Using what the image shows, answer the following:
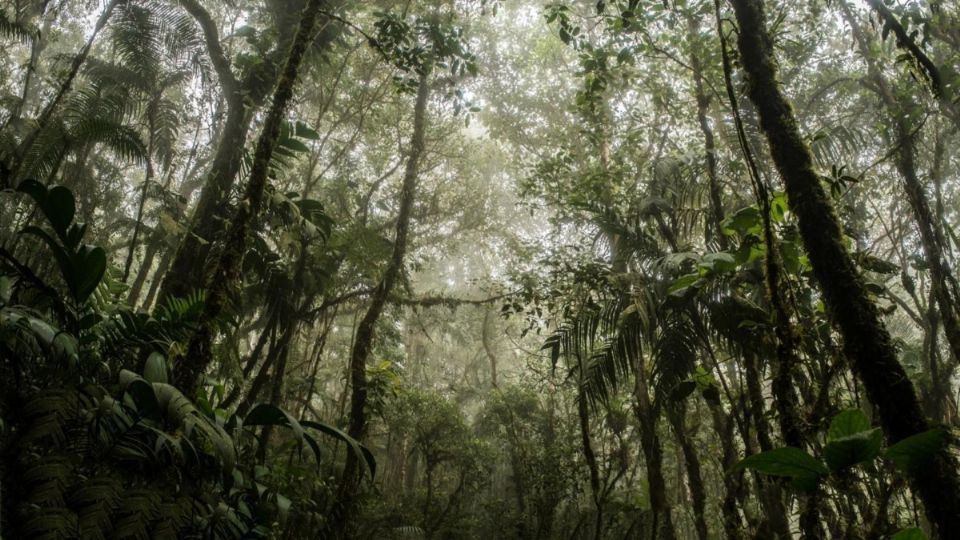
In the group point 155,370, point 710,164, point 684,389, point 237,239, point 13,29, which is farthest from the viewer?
point 13,29

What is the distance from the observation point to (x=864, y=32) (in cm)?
752

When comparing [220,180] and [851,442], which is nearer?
[851,442]

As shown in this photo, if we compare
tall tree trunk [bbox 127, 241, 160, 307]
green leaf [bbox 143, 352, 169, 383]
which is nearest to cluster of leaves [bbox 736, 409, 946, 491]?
green leaf [bbox 143, 352, 169, 383]

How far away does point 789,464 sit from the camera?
1648 mm

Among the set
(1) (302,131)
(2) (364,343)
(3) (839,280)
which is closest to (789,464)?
(3) (839,280)

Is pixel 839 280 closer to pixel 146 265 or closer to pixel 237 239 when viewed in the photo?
pixel 237 239

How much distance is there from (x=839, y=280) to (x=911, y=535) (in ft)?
2.85

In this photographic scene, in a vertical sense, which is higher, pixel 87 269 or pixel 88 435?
pixel 87 269

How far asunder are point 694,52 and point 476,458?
875cm

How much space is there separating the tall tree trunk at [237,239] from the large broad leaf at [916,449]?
2.86m

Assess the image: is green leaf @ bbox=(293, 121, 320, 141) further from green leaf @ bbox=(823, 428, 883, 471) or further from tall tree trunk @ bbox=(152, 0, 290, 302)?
green leaf @ bbox=(823, 428, 883, 471)

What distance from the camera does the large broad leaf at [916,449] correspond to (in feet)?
4.61

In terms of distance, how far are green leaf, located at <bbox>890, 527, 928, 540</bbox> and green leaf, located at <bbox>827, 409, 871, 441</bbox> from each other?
0.89 ft

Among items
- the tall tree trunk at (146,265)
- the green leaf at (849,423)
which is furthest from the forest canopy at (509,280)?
the tall tree trunk at (146,265)
